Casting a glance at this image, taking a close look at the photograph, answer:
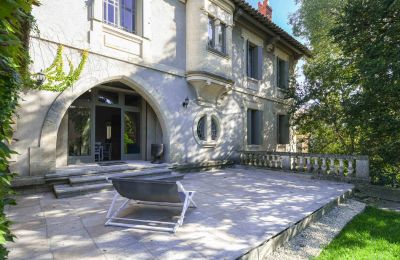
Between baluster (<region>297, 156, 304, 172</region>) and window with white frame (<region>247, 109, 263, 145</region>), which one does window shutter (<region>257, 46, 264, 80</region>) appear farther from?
baluster (<region>297, 156, 304, 172</region>)

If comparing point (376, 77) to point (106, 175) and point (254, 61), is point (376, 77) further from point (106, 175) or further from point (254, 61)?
point (106, 175)

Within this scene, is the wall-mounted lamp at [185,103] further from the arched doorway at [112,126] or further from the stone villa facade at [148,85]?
the arched doorway at [112,126]

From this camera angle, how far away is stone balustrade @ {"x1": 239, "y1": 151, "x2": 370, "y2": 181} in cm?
805

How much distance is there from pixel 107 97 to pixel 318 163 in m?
8.30

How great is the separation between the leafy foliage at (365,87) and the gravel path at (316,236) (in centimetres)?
439

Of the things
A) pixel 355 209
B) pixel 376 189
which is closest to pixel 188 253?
pixel 355 209

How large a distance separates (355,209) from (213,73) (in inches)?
253

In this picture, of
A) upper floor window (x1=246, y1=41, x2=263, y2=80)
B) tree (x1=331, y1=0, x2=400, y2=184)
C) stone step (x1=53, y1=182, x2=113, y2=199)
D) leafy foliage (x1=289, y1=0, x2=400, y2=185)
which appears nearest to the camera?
stone step (x1=53, y1=182, x2=113, y2=199)

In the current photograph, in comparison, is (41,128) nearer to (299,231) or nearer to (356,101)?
(299,231)

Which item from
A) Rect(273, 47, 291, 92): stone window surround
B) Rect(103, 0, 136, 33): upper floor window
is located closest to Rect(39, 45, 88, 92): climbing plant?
Rect(103, 0, 136, 33): upper floor window

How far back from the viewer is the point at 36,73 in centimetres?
599

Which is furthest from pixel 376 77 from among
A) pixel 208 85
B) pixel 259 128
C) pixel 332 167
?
pixel 259 128

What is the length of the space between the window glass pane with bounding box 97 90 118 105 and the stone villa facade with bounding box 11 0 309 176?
0.04 meters

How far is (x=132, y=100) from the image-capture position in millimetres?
10227
